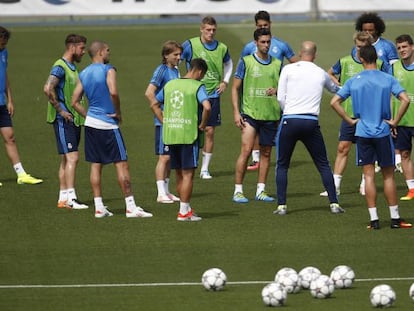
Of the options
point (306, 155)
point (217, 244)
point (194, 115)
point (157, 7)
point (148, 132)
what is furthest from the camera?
point (157, 7)

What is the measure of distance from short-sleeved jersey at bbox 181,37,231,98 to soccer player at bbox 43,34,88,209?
2597mm

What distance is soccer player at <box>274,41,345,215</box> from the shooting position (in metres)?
17.7

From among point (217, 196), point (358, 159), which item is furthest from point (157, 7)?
point (358, 159)

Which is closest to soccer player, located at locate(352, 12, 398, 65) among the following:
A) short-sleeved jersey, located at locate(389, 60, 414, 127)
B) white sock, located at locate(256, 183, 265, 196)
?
short-sleeved jersey, located at locate(389, 60, 414, 127)

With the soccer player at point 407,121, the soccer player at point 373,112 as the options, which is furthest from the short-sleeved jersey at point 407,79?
the soccer player at point 373,112

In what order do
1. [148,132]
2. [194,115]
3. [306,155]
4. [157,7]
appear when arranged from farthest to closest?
[157,7], [148,132], [306,155], [194,115]

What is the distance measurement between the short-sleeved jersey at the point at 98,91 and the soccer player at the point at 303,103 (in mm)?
2270

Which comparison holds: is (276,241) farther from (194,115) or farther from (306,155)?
(306,155)

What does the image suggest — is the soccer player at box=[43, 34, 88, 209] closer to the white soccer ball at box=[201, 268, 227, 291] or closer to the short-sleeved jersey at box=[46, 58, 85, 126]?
the short-sleeved jersey at box=[46, 58, 85, 126]

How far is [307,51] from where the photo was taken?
17656mm

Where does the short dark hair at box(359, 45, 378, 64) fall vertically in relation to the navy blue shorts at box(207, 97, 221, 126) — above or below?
above

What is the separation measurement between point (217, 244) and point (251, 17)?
23802 millimetres

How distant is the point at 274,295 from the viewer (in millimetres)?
13391

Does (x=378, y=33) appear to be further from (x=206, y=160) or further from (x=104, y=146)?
(x=104, y=146)
